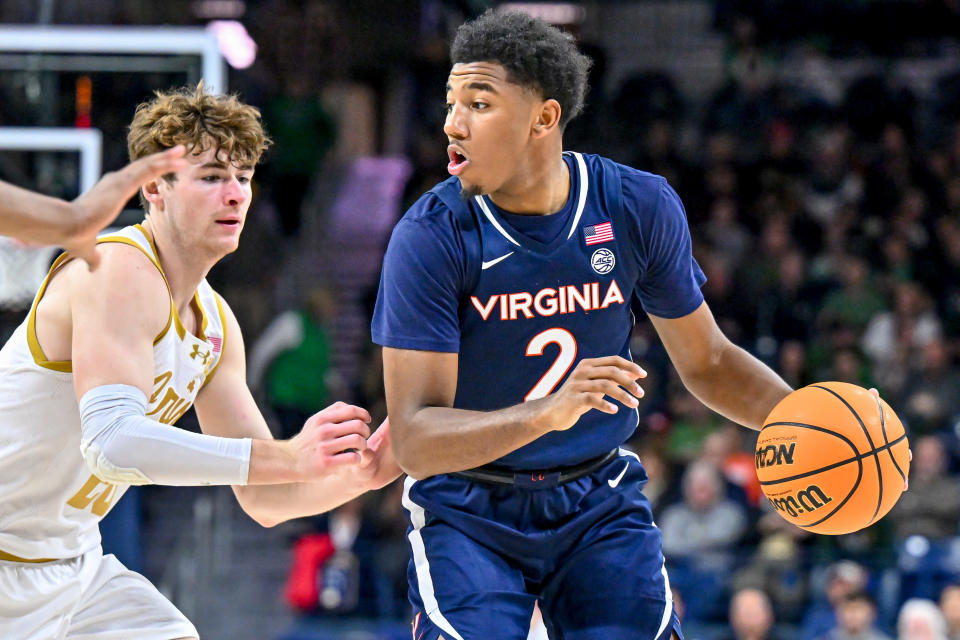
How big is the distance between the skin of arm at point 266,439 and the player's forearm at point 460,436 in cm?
30

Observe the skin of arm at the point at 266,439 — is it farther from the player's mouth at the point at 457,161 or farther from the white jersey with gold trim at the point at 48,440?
the player's mouth at the point at 457,161

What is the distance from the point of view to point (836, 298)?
10453 millimetres

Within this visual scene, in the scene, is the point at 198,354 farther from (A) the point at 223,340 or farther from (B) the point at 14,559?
(B) the point at 14,559

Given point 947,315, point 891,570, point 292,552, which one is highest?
point 947,315

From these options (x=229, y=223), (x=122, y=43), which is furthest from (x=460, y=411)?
(x=122, y=43)

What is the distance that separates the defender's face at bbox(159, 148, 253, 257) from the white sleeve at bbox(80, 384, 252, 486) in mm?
581

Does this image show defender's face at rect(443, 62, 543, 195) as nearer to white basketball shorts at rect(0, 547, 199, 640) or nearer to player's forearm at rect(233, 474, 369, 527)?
player's forearm at rect(233, 474, 369, 527)

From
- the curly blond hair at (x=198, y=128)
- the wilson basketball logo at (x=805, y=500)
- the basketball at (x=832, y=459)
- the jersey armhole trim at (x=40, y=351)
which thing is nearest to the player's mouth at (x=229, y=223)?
the curly blond hair at (x=198, y=128)

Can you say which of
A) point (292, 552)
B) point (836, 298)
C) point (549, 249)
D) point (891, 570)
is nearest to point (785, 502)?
point (549, 249)

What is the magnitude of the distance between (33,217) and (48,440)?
972 millimetres

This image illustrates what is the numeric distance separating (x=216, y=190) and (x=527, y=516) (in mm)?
1403

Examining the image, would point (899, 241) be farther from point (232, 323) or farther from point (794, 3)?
Answer: point (232, 323)

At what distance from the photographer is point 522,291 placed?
3740mm

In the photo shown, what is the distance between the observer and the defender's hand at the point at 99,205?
10.4 feet
